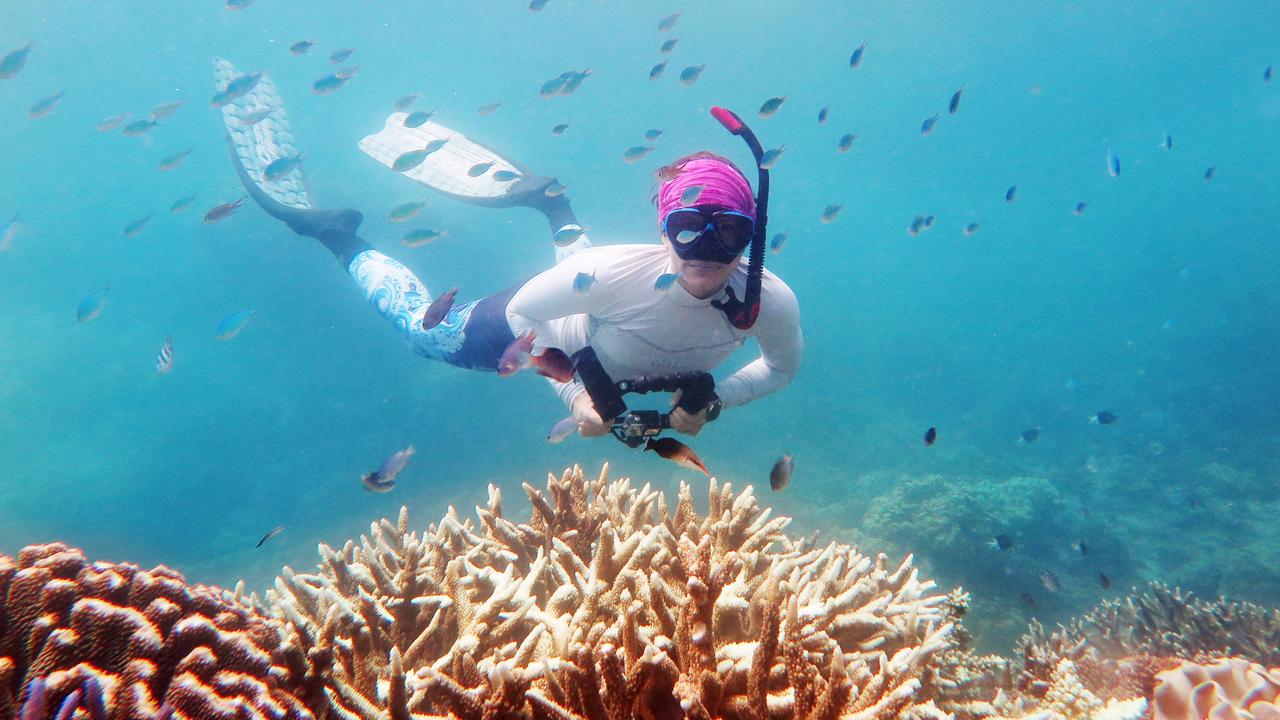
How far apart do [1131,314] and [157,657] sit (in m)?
60.5

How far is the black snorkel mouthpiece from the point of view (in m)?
3.14

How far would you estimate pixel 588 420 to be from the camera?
329 cm

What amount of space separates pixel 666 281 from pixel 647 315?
0.31m

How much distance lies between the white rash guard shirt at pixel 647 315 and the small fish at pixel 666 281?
30mm

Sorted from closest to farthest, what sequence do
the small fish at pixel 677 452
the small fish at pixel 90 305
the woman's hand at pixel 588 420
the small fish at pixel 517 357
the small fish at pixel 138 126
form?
the small fish at pixel 677 452 → the small fish at pixel 517 357 → the woman's hand at pixel 588 420 → the small fish at pixel 90 305 → the small fish at pixel 138 126

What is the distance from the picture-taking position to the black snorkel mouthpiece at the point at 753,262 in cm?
314

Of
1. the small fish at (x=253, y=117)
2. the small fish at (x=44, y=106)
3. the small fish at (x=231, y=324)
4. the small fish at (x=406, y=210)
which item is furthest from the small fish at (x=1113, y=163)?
the small fish at (x=44, y=106)

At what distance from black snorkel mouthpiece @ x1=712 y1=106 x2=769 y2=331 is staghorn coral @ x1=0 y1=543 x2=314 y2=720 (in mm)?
2556

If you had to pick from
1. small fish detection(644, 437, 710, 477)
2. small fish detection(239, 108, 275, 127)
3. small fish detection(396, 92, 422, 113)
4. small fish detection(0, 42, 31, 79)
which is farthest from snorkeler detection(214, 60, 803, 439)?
small fish detection(0, 42, 31, 79)

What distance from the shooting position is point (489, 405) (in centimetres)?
1752

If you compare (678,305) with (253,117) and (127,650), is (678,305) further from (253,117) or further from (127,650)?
(253,117)

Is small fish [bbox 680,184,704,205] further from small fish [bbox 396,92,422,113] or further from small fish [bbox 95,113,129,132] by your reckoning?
small fish [bbox 95,113,129,132]

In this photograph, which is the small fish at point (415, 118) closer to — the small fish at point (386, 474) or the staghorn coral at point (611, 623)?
the small fish at point (386, 474)

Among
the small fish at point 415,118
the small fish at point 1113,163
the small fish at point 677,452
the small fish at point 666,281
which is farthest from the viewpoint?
the small fish at point 415,118
